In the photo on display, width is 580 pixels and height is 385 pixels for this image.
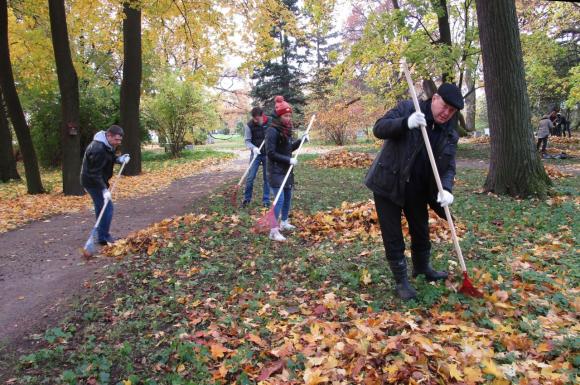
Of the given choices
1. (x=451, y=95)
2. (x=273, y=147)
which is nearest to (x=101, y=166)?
(x=273, y=147)

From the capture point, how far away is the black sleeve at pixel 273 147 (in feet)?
20.5

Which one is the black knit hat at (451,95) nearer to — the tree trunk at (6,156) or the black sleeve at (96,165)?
the black sleeve at (96,165)

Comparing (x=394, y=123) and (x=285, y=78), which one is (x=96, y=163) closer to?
(x=394, y=123)

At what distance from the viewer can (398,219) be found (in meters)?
3.95

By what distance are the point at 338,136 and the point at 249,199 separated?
67.6 feet

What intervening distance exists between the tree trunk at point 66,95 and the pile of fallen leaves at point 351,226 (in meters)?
7.49

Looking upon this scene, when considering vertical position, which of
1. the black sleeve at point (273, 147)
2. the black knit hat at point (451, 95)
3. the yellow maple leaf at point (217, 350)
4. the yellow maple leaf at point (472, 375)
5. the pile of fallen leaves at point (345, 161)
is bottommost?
the yellow maple leaf at point (217, 350)

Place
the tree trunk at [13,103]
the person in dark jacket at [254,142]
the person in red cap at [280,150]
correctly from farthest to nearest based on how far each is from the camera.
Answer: the tree trunk at [13,103] → the person in dark jacket at [254,142] → the person in red cap at [280,150]

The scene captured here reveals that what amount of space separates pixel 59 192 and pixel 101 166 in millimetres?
7085

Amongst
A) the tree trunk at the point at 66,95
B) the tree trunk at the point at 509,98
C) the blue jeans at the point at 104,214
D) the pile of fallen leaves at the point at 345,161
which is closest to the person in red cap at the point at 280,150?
the blue jeans at the point at 104,214

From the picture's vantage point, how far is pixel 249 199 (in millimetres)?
8695

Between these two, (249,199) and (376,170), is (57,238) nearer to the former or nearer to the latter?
(249,199)

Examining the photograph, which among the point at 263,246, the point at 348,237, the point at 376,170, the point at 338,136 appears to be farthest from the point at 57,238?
the point at 338,136

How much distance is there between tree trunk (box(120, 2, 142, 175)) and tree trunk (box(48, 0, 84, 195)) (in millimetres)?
3738
